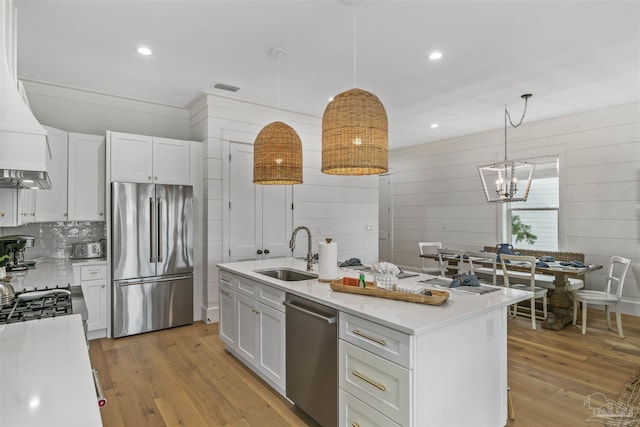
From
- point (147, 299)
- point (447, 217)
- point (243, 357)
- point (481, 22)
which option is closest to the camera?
point (481, 22)

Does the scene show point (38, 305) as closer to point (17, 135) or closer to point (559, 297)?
point (17, 135)

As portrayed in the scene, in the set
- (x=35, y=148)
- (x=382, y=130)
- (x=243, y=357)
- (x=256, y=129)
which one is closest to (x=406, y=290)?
(x=382, y=130)

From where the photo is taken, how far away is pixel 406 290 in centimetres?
209

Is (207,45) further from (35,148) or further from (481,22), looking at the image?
(481,22)

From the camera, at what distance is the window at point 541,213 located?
530 centimetres

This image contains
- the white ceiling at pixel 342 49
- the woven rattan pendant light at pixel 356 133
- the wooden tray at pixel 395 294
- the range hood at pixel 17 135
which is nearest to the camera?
the range hood at pixel 17 135

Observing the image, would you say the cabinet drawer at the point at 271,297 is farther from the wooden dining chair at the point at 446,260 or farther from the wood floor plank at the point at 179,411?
the wooden dining chair at the point at 446,260

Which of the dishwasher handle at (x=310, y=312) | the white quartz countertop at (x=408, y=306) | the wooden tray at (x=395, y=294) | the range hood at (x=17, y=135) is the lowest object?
the dishwasher handle at (x=310, y=312)

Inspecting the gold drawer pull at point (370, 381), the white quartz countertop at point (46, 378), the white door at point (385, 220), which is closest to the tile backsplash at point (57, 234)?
the white quartz countertop at point (46, 378)

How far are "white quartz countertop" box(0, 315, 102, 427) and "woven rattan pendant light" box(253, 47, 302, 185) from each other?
5.55 feet

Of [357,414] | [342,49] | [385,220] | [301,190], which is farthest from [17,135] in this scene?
[385,220]

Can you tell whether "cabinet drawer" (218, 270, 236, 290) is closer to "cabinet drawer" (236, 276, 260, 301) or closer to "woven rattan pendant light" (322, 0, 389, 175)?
"cabinet drawer" (236, 276, 260, 301)

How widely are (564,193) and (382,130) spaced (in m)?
4.43

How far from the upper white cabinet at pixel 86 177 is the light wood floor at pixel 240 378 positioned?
1427 millimetres
